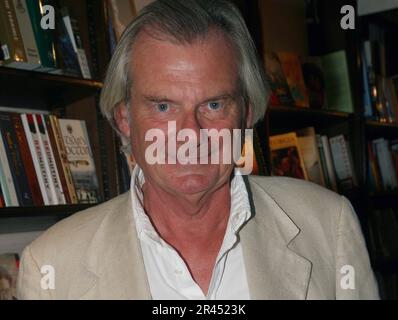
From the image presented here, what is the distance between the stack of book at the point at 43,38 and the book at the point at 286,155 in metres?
0.77

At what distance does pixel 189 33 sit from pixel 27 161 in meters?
0.58

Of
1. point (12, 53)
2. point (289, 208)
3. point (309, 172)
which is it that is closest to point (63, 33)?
point (12, 53)

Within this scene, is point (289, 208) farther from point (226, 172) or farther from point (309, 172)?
point (309, 172)

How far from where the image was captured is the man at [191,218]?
3.33 feet

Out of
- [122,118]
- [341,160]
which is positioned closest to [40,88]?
[122,118]

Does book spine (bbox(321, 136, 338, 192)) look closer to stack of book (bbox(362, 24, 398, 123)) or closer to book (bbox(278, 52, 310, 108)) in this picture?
book (bbox(278, 52, 310, 108))

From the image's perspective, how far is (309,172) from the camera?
217cm

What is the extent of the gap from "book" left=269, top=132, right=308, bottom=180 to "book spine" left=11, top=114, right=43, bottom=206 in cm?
90

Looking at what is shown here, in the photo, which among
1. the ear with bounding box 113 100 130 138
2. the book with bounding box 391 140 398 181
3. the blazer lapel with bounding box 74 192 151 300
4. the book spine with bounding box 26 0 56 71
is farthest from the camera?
the book with bounding box 391 140 398 181

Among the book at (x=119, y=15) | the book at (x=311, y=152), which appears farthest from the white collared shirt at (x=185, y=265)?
the book at (x=311, y=152)

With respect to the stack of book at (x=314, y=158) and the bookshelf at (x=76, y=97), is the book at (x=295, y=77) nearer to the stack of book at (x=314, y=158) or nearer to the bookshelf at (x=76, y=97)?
the stack of book at (x=314, y=158)

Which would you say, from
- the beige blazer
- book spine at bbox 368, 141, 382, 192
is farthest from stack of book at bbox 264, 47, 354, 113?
the beige blazer

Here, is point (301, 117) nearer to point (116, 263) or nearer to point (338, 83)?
point (338, 83)

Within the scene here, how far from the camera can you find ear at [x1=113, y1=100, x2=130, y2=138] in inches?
45.3
